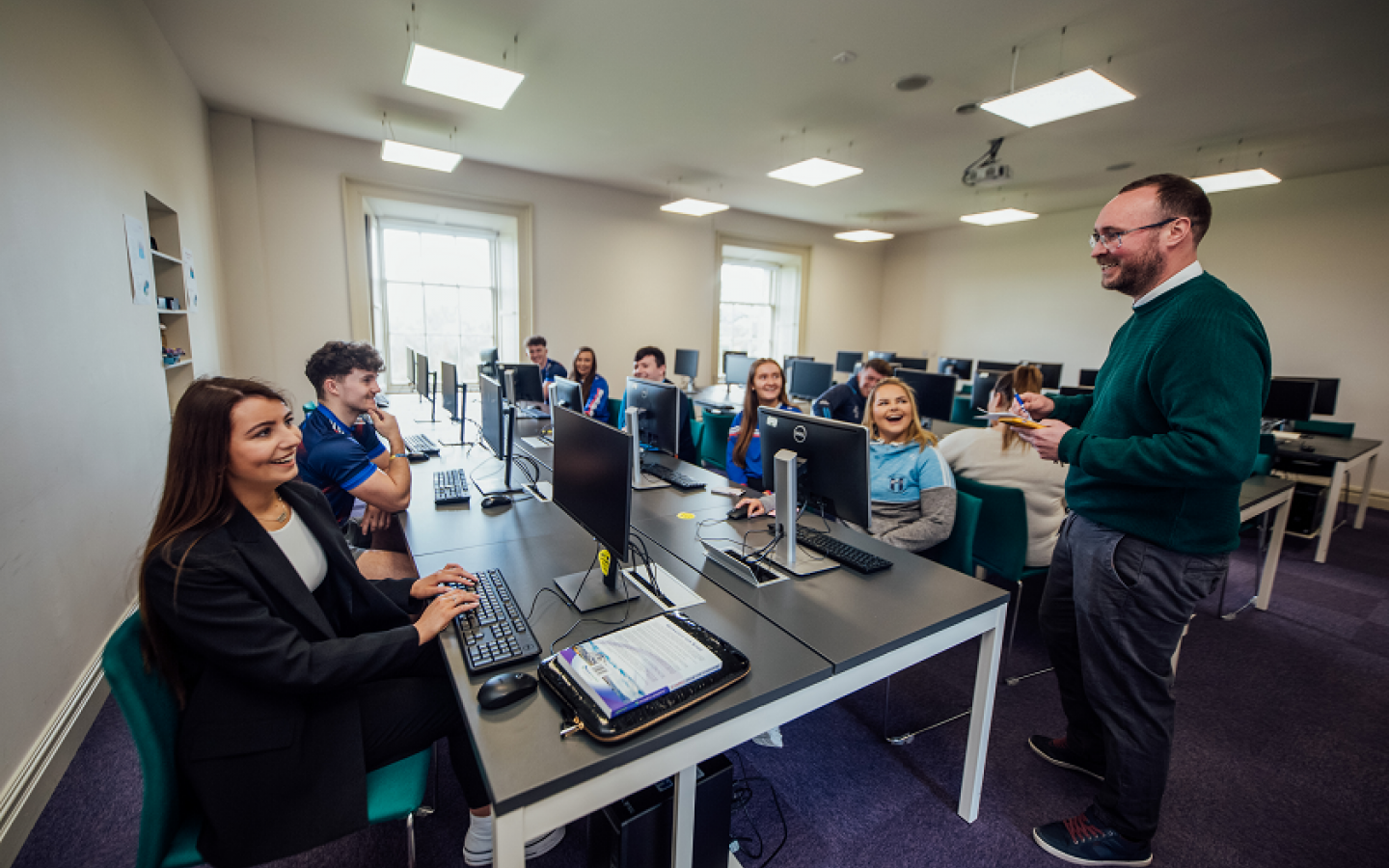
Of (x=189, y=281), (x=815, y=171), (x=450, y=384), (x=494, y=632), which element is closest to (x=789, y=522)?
(x=494, y=632)

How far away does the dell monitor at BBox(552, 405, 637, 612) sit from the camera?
1.32m

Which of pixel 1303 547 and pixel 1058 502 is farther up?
pixel 1058 502

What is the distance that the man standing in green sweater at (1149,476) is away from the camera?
1255 millimetres

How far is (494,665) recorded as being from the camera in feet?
3.77

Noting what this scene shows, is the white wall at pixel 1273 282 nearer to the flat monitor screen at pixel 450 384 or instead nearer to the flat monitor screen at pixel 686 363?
the flat monitor screen at pixel 686 363

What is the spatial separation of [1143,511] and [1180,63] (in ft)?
11.9

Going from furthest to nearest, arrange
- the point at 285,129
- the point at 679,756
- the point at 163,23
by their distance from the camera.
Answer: the point at 285,129
the point at 163,23
the point at 679,756

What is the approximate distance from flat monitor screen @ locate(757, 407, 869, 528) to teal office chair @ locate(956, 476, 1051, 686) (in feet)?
2.85

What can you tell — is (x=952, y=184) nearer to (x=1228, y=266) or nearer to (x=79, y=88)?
(x=1228, y=266)

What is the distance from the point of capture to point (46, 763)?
1.72 meters

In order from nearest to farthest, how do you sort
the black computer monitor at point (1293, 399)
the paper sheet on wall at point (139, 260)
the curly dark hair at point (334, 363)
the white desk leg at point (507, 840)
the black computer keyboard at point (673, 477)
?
the white desk leg at point (507, 840), the curly dark hair at point (334, 363), the black computer keyboard at point (673, 477), the paper sheet on wall at point (139, 260), the black computer monitor at point (1293, 399)

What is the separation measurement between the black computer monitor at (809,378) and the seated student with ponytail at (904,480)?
3.46 meters

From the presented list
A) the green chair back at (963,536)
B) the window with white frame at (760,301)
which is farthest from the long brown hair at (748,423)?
the window with white frame at (760,301)

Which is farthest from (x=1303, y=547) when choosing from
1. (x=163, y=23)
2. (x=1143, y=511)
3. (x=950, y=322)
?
(x=163, y=23)
